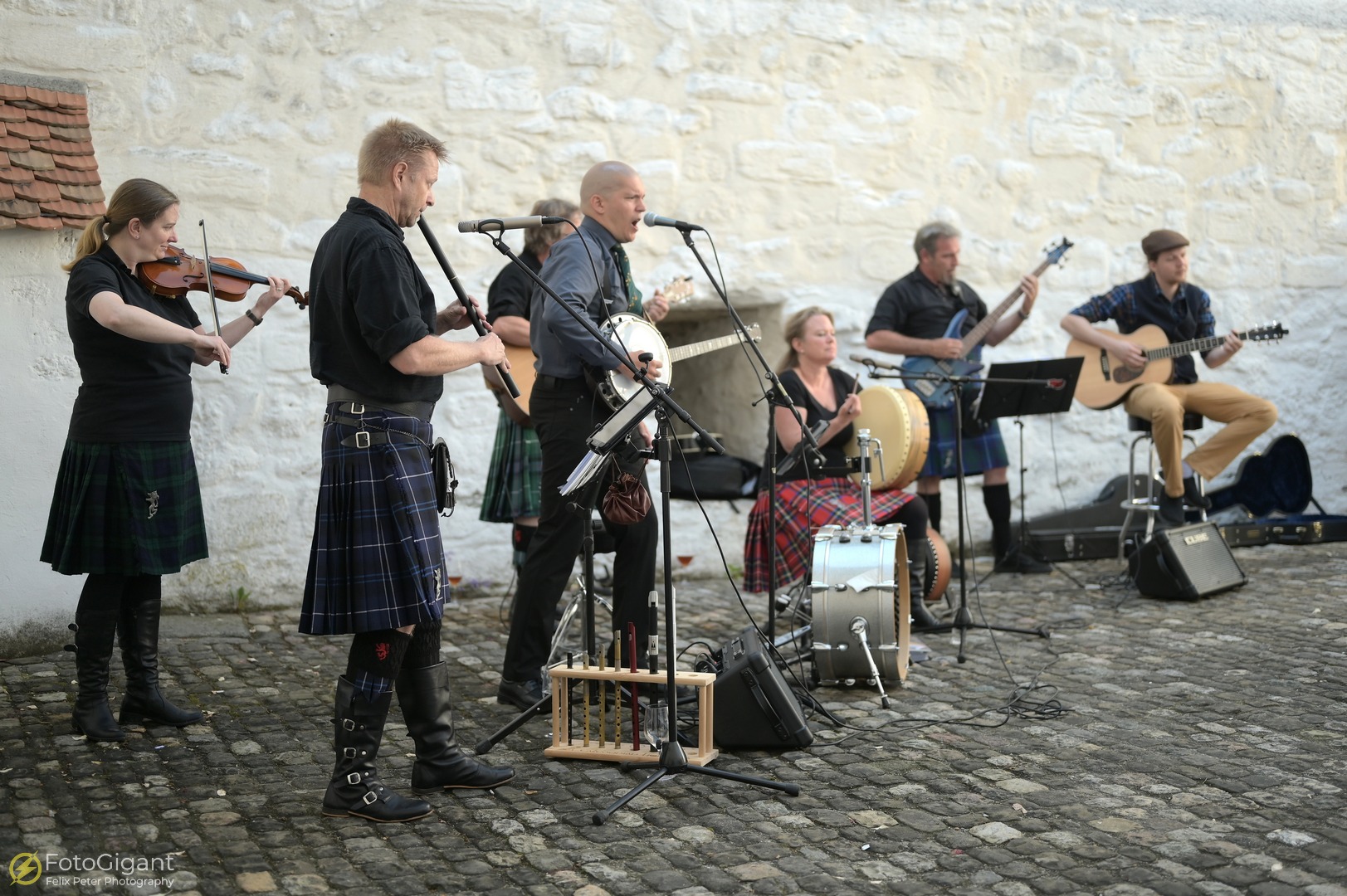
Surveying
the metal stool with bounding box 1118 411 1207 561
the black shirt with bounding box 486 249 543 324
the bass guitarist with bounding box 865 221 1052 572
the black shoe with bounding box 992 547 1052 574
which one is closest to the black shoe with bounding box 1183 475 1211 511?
the metal stool with bounding box 1118 411 1207 561

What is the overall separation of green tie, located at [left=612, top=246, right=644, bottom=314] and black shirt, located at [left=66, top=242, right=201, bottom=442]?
5.00 feet

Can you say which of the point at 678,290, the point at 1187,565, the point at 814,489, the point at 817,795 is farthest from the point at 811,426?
the point at 817,795

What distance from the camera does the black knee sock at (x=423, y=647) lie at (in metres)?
3.68

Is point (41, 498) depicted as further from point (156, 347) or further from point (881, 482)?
point (881, 482)

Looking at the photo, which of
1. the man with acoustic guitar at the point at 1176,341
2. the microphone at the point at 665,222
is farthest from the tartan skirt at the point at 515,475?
the man with acoustic guitar at the point at 1176,341

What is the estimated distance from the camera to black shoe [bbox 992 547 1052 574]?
7.57 metres

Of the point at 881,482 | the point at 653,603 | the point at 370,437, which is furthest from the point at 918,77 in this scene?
the point at 370,437

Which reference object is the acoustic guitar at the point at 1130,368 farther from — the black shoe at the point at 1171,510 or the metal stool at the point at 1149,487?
the black shoe at the point at 1171,510

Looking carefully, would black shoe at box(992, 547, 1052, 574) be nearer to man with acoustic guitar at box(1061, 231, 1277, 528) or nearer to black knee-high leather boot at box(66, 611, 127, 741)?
man with acoustic guitar at box(1061, 231, 1277, 528)

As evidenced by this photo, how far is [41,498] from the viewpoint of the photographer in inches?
228

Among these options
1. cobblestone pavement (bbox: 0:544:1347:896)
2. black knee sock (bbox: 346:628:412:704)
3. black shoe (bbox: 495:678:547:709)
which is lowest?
cobblestone pavement (bbox: 0:544:1347:896)

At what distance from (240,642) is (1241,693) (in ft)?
13.6

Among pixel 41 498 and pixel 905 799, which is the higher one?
pixel 41 498

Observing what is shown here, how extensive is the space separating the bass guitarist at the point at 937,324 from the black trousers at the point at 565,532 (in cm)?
285
